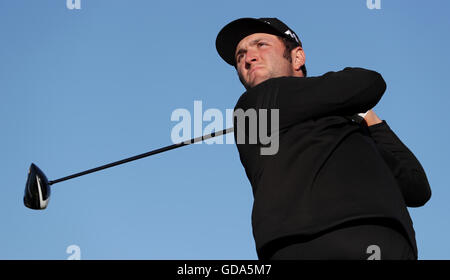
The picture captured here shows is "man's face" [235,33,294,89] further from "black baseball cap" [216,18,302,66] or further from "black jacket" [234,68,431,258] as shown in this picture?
"black jacket" [234,68,431,258]

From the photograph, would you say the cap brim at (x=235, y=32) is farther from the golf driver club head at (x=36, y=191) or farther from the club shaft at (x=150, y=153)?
the golf driver club head at (x=36, y=191)

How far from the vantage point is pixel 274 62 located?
4172 mm

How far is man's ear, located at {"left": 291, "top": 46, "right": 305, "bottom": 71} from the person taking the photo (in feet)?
14.4

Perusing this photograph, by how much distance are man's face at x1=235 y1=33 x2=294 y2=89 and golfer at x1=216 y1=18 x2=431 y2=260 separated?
1.64 ft

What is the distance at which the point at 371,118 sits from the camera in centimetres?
409

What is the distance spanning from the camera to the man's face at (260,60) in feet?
13.5

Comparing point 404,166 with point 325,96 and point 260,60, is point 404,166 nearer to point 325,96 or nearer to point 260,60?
point 325,96

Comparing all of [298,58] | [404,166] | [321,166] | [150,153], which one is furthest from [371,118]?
[150,153]

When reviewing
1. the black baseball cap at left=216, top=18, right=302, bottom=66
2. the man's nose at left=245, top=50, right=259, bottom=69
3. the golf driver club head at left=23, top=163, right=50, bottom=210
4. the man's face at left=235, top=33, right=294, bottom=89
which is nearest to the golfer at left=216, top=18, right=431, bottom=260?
the man's face at left=235, top=33, right=294, bottom=89

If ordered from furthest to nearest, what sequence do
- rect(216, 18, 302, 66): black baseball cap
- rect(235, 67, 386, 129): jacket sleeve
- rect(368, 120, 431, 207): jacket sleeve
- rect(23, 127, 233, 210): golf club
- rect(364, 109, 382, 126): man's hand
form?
rect(23, 127, 233, 210): golf club, rect(216, 18, 302, 66): black baseball cap, rect(364, 109, 382, 126): man's hand, rect(368, 120, 431, 207): jacket sleeve, rect(235, 67, 386, 129): jacket sleeve

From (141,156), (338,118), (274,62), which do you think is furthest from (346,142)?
(141,156)

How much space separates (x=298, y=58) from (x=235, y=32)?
1.72 feet
